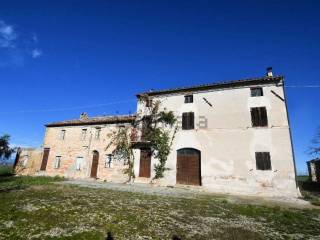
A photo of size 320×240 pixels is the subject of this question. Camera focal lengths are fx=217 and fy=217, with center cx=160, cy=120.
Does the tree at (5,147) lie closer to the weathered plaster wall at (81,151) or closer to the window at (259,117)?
the weathered plaster wall at (81,151)

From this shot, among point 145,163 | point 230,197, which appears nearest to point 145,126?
point 145,163

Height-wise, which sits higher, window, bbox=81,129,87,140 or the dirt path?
window, bbox=81,129,87,140

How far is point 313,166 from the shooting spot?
2752 centimetres

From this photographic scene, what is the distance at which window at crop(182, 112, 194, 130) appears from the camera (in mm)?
18688

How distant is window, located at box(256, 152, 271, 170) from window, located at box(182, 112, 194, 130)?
5639mm

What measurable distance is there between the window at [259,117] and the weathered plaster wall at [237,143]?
0.97 feet

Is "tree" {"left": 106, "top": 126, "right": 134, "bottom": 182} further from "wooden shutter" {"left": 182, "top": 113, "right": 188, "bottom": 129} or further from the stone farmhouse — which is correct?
"wooden shutter" {"left": 182, "top": 113, "right": 188, "bottom": 129}

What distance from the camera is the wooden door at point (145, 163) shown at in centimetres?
1929

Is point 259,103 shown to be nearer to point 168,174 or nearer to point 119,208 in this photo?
point 168,174

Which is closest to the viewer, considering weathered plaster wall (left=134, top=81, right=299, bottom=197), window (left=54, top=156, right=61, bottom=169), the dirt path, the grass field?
the grass field

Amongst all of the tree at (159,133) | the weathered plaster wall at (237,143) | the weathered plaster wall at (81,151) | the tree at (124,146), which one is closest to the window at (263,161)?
the weathered plaster wall at (237,143)

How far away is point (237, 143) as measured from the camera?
16.6 metres

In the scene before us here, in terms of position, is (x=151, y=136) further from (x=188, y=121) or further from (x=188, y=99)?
(x=188, y=99)

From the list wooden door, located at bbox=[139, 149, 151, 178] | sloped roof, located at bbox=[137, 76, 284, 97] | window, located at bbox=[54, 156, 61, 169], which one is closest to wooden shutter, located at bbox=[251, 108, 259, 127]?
sloped roof, located at bbox=[137, 76, 284, 97]
